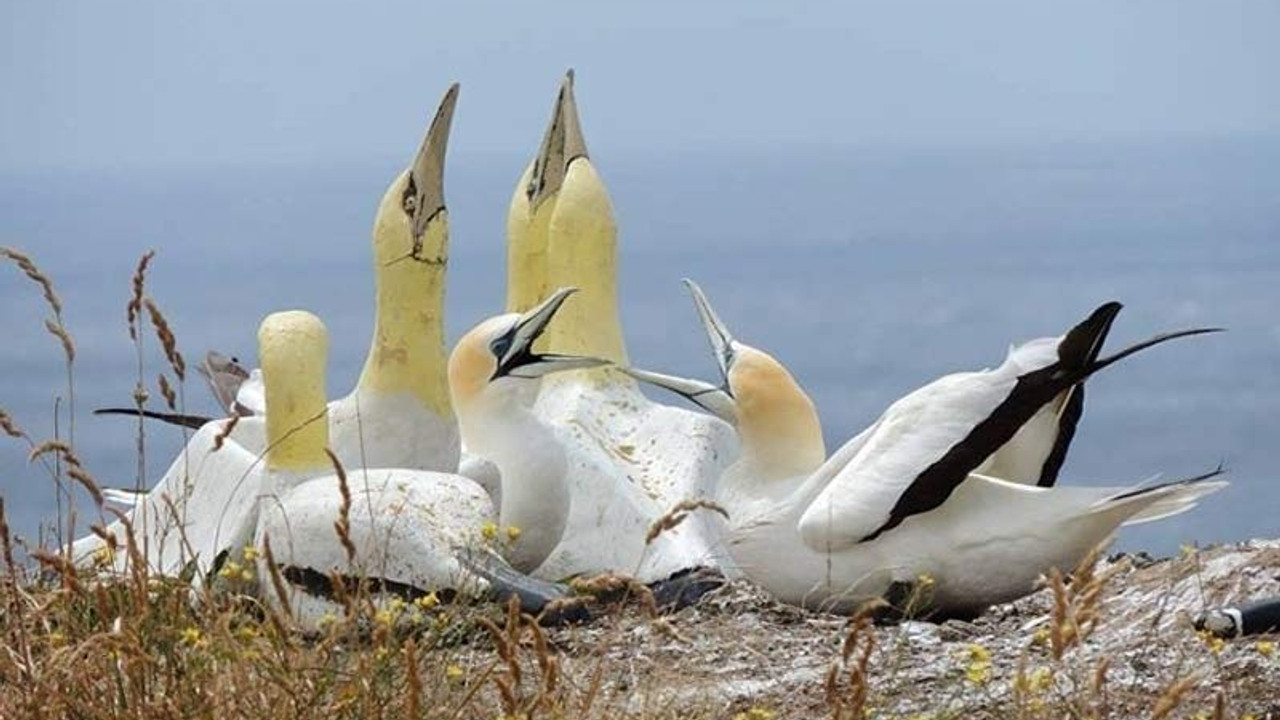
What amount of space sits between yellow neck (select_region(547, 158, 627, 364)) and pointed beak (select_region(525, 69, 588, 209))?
0.30 m

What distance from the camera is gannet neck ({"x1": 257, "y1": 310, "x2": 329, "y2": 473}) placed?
7992 millimetres

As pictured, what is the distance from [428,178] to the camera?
27.9ft

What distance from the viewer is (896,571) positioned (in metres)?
7.55

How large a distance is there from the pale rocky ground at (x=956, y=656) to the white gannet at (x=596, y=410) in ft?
1.45

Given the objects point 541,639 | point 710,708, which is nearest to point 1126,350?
point 710,708

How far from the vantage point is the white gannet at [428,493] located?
283 inches

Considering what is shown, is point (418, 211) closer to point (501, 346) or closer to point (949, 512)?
point (501, 346)

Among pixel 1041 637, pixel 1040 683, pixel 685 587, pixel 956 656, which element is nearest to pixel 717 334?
pixel 685 587

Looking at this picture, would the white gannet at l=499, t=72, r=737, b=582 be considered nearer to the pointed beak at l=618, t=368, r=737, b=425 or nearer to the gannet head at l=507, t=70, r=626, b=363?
the gannet head at l=507, t=70, r=626, b=363

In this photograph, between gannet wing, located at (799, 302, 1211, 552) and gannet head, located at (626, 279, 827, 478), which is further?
gannet head, located at (626, 279, 827, 478)

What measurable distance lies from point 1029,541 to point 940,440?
396mm

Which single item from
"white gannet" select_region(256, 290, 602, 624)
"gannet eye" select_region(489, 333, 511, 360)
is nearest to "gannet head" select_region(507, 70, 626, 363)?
"white gannet" select_region(256, 290, 602, 624)

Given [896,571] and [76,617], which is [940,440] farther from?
[76,617]

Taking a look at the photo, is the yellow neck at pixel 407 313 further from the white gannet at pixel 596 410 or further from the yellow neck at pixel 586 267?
the yellow neck at pixel 586 267
